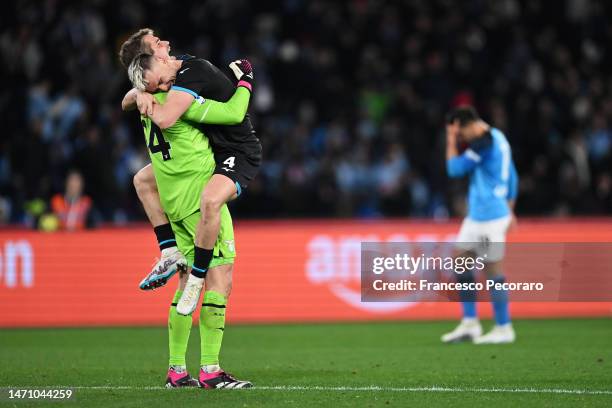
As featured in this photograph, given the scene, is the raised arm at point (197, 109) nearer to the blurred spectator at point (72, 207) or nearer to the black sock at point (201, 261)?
the black sock at point (201, 261)

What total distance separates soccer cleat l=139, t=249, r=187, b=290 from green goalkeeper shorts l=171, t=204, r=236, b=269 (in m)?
0.08

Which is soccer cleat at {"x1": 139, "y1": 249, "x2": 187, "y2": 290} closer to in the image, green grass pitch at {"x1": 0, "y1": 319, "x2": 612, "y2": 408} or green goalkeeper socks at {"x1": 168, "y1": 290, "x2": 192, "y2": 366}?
green goalkeeper socks at {"x1": 168, "y1": 290, "x2": 192, "y2": 366}

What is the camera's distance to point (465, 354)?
33.1 feet

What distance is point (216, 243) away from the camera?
7.59m

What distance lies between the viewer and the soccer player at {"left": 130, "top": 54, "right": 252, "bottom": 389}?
7508mm

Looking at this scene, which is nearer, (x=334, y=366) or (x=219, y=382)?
(x=219, y=382)

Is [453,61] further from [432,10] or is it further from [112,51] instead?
[112,51]

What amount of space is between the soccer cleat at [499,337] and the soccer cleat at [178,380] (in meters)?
4.61

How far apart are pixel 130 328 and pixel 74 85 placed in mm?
5648

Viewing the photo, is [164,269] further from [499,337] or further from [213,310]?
[499,337]

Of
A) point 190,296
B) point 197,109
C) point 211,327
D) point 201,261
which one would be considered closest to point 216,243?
point 201,261

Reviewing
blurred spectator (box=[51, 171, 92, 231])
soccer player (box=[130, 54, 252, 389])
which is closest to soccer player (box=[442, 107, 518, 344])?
soccer player (box=[130, 54, 252, 389])

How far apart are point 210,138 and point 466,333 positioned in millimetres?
4864

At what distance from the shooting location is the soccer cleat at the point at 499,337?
37.2 feet
